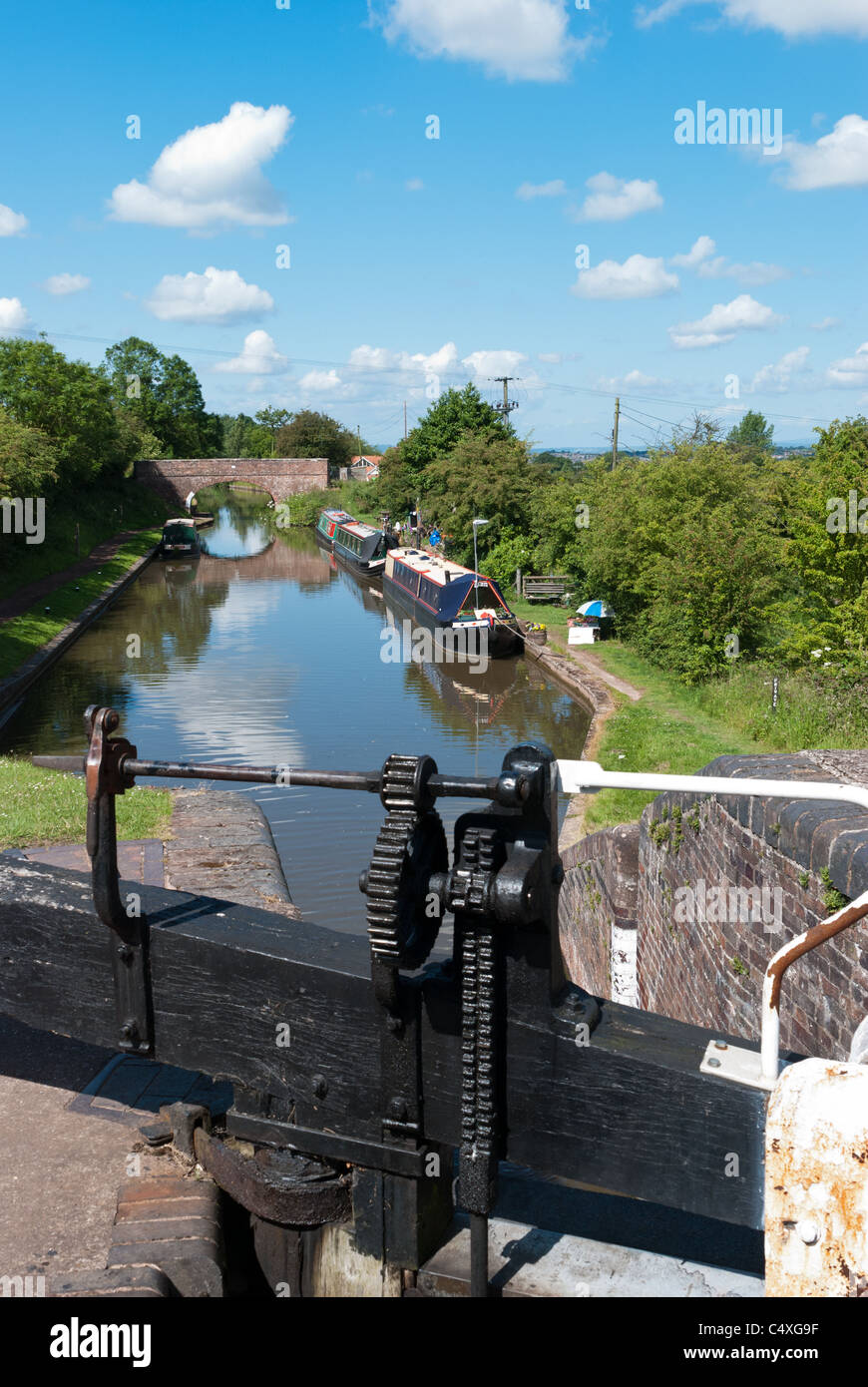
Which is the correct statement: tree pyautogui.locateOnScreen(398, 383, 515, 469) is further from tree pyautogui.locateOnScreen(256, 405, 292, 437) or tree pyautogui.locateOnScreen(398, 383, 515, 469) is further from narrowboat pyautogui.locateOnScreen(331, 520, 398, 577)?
tree pyautogui.locateOnScreen(256, 405, 292, 437)

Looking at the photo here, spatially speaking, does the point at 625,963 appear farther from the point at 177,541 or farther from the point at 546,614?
the point at 177,541

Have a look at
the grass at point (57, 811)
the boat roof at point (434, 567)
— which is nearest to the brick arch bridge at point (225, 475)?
the boat roof at point (434, 567)

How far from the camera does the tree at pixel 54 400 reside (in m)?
44.5

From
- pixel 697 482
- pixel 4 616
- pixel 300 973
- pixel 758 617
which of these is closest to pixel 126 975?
pixel 300 973

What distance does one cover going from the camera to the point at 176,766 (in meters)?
2.35

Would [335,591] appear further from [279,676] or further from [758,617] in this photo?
[758,617]

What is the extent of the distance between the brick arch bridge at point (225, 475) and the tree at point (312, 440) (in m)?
12.9

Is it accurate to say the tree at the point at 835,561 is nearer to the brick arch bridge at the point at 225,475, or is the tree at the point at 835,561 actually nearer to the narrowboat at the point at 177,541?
the narrowboat at the point at 177,541

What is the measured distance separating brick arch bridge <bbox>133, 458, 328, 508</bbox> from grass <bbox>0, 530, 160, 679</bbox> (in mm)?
26238

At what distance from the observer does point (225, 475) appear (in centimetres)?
6844

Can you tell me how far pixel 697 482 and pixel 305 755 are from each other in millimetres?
11569

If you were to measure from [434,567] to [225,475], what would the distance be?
40.3 meters

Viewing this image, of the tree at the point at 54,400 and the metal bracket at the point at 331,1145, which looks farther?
the tree at the point at 54,400

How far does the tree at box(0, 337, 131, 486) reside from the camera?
146 feet
